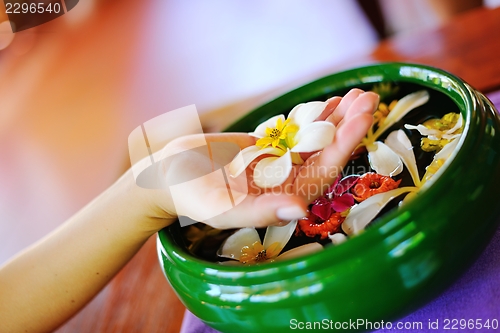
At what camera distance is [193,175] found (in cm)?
30

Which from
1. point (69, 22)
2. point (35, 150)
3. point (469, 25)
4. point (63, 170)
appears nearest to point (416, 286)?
point (469, 25)

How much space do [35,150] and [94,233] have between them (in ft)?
3.20

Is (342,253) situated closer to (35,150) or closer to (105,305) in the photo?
(105,305)

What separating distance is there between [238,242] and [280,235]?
0.03 meters

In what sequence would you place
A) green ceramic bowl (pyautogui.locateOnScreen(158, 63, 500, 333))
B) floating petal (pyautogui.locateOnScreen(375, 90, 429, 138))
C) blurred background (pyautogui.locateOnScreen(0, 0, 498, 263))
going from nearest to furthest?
green ceramic bowl (pyautogui.locateOnScreen(158, 63, 500, 333)) → floating petal (pyautogui.locateOnScreen(375, 90, 429, 138)) → blurred background (pyautogui.locateOnScreen(0, 0, 498, 263))

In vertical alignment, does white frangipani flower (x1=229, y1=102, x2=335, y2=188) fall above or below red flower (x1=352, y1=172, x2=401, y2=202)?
above

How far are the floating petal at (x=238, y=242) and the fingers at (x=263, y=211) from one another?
24mm

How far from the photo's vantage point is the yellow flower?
286mm

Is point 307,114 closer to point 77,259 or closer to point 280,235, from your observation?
point 280,235

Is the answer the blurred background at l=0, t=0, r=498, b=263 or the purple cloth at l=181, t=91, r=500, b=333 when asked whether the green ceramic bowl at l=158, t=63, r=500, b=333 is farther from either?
the blurred background at l=0, t=0, r=498, b=263

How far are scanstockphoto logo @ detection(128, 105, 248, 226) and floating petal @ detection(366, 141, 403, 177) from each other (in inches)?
3.6

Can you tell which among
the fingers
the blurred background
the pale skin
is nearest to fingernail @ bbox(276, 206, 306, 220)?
the fingers

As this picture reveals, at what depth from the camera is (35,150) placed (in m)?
1.24

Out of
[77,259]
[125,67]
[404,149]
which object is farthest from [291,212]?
[125,67]
